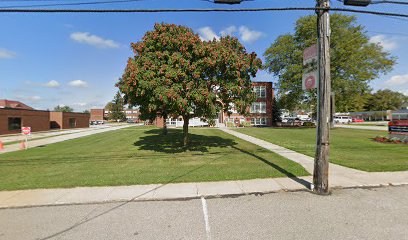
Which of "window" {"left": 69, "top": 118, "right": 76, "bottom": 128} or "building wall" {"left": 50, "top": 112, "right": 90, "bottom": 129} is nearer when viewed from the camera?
"building wall" {"left": 50, "top": 112, "right": 90, "bottom": 129}

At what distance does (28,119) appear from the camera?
30.8 m

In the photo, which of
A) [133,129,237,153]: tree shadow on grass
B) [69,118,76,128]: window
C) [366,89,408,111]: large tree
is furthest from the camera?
[366,89,408,111]: large tree

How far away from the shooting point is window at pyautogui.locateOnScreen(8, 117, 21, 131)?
27.7m

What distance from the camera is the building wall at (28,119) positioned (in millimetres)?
26562

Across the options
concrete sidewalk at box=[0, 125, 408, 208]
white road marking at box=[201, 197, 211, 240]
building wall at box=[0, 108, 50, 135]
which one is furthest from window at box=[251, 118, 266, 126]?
white road marking at box=[201, 197, 211, 240]

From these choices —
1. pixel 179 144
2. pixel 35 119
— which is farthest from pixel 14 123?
pixel 179 144

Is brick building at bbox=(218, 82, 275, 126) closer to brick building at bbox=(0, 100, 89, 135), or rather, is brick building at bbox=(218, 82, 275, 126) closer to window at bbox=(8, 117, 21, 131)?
brick building at bbox=(0, 100, 89, 135)

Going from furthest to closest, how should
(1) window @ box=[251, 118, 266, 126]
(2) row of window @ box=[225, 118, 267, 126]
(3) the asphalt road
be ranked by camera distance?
(1) window @ box=[251, 118, 266, 126] < (2) row of window @ box=[225, 118, 267, 126] < (3) the asphalt road

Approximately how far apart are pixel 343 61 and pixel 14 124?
152ft

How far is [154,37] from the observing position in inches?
403

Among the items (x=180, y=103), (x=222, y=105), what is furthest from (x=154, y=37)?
(x=222, y=105)

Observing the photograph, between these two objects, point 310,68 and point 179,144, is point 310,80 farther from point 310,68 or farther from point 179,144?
point 179,144

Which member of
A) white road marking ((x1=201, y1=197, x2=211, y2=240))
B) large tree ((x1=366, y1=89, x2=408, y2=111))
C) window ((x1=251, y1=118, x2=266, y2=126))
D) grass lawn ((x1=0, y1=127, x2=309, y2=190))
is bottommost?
white road marking ((x1=201, y1=197, x2=211, y2=240))

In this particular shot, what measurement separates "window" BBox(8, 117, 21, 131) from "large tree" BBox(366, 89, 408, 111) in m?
96.8
